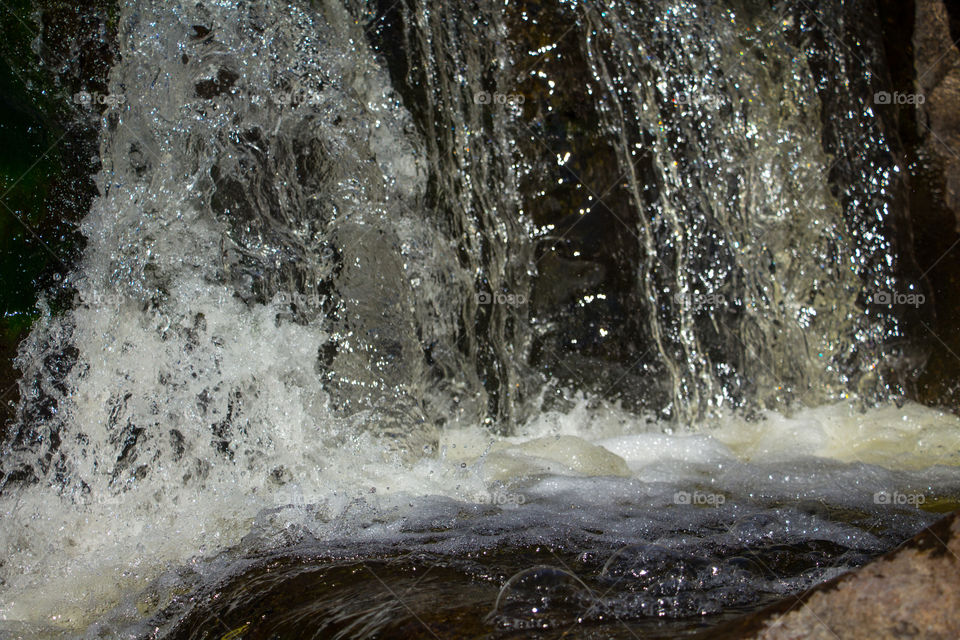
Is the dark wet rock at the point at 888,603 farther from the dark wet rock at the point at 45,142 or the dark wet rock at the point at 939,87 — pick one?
the dark wet rock at the point at 939,87

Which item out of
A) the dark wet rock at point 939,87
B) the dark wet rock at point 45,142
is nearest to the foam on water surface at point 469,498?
the dark wet rock at point 45,142

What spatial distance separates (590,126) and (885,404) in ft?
7.01

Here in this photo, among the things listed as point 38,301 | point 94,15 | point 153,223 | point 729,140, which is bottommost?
point 38,301

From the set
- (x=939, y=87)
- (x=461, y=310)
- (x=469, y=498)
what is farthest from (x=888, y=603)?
(x=939, y=87)

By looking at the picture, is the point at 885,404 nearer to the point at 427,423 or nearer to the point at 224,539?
the point at 427,423

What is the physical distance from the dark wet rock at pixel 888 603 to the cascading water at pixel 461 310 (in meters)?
0.85

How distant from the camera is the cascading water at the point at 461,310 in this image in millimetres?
2848

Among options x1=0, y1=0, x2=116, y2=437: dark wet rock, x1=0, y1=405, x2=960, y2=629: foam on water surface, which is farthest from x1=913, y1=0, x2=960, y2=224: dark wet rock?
x1=0, y1=0, x2=116, y2=437: dark wet rock

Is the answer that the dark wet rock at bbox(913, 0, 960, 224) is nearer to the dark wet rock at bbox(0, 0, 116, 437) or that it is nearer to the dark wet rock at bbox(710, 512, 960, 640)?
the dark wet rock at bbox(710, 512, 960, 640)

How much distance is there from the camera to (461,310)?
409 centimetres

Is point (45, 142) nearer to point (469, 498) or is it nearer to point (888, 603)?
point (469, 498)

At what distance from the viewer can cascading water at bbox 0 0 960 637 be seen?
2.85m

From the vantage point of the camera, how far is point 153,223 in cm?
357

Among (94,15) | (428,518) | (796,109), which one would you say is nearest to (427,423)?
(428,518)
